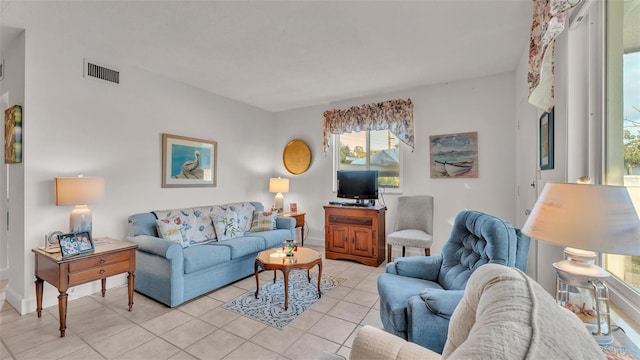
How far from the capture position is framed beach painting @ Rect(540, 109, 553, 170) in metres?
1.95

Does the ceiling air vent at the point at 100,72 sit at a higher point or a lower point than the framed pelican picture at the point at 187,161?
higher

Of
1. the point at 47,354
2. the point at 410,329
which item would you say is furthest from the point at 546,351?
the point at 47,354

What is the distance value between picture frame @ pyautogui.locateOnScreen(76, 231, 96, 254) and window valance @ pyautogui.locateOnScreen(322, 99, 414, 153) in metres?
3.40

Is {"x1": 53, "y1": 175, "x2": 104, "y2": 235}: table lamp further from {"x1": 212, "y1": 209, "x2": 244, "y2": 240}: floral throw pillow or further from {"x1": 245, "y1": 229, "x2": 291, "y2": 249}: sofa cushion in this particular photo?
{"x1": 245, "y1": 229, "x2": 291, "y2": 249}: sofa cushion

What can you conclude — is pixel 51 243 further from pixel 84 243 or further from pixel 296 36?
pixel 296 36

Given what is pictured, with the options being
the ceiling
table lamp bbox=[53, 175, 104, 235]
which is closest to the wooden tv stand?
the ceiling

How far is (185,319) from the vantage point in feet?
7.80

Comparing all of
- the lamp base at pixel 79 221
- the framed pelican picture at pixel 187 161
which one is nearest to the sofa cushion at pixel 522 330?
the lamp base at pixel 79 221

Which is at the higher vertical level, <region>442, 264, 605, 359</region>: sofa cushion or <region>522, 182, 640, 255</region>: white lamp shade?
<region>522, 182, 640, 255</region>: white lamp shade

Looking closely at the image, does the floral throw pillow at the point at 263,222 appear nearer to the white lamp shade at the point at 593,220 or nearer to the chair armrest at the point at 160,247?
the chair armrest at the point at 160,247

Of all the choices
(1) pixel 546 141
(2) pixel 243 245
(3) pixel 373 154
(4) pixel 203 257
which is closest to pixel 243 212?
(2) pixel 243 245

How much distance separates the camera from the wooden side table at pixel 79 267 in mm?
2126

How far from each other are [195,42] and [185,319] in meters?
2.62

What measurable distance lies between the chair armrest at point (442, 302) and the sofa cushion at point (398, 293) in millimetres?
191
